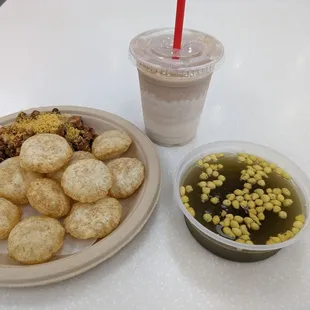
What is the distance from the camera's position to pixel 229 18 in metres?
1.94

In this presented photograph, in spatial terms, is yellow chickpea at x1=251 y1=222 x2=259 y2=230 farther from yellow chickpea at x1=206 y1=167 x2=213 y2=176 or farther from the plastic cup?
the plastic cup

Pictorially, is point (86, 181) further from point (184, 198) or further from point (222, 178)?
point (222, 178)

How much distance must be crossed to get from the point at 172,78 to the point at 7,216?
0.56m

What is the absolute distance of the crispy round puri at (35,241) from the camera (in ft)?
2.37

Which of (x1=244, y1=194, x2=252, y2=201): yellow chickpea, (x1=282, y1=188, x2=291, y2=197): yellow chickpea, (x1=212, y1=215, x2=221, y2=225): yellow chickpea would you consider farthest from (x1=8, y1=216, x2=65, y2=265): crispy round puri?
(x1=282, y1=188, x2=291, y2=197): yellow chickpea

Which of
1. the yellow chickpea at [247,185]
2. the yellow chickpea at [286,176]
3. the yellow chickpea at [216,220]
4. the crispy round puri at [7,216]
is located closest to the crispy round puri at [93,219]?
the crispy round puri at [7,216]

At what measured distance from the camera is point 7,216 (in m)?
0.80

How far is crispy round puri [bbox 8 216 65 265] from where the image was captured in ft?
2.37

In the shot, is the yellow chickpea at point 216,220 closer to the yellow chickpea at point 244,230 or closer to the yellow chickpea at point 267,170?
the yellow chickpea at point 244,230

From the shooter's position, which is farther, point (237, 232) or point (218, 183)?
point (218, 183)

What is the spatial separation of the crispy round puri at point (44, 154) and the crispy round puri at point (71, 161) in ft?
0.07

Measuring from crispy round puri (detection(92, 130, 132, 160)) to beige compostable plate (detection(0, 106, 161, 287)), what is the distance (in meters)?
0.04

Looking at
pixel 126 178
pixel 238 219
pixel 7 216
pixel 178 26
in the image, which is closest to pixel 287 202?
pixel 238 219

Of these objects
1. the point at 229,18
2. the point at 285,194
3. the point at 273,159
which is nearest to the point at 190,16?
the point at 229,18
